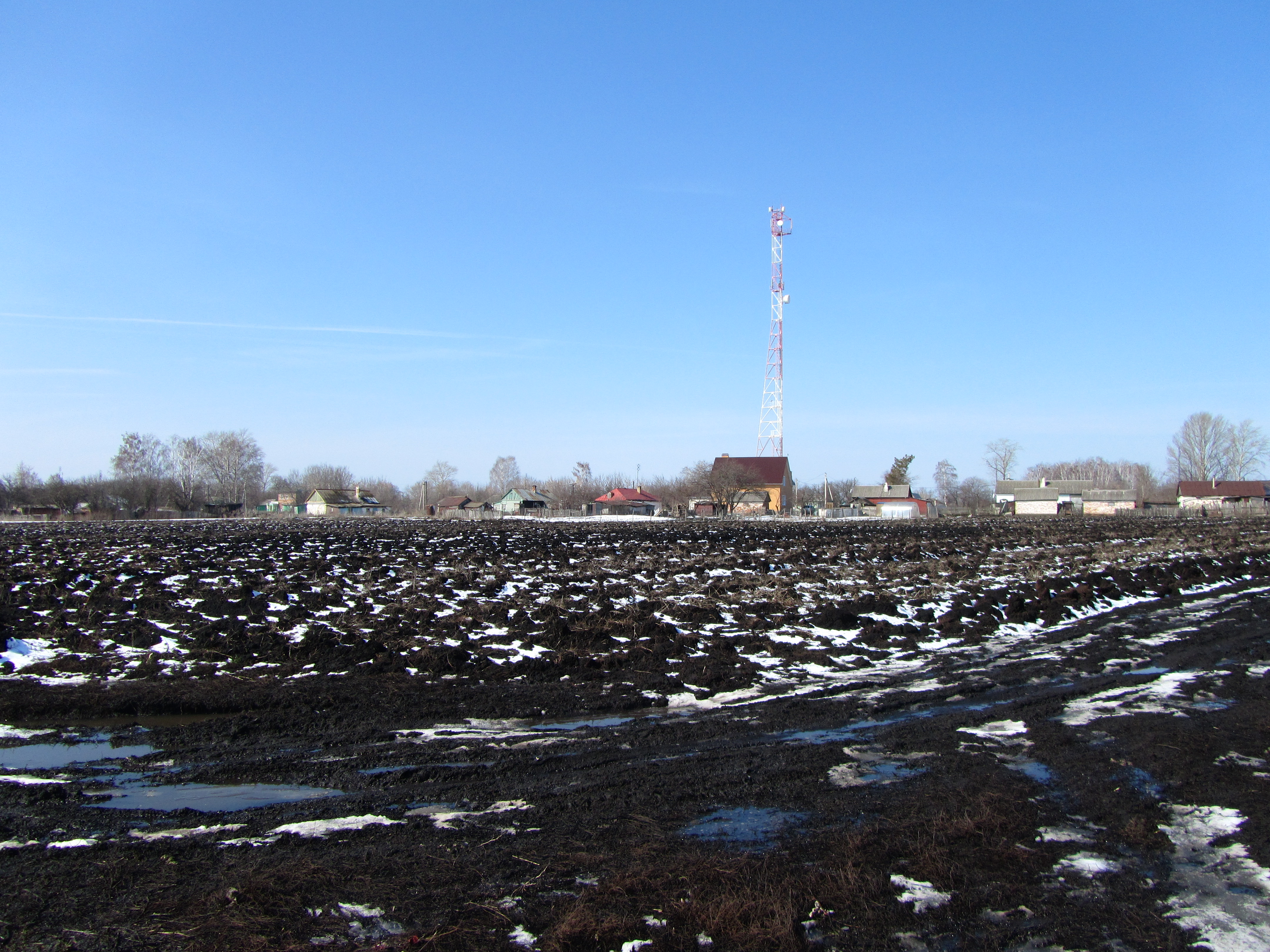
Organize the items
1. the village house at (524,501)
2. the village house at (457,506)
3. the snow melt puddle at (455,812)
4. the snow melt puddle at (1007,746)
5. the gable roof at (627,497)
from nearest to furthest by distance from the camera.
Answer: the snow melt puddle at (455,812), the snow melt puddle at (1007,746), the gable roof at (627,497), the village house at (457,506), the village house at (524,501)

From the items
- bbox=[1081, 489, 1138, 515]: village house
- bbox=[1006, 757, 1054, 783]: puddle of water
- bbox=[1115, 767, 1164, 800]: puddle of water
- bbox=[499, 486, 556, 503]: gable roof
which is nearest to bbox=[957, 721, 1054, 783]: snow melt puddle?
bbox=[1006, 757, 1054, 783]: puddle of water

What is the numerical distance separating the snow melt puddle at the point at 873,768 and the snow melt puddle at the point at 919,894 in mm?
1668

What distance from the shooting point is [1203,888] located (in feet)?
14.5

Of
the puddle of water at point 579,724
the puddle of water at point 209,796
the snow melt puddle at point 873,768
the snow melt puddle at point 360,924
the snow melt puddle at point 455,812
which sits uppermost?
the snow melt puddle at point 360,924

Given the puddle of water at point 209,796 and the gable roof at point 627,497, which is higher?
the gable roof at point 627,497

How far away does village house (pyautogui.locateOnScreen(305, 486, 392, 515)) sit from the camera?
11500 centimetres

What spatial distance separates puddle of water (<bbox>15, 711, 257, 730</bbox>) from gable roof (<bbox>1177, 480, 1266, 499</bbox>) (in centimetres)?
12525

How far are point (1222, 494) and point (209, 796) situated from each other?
5058 inches

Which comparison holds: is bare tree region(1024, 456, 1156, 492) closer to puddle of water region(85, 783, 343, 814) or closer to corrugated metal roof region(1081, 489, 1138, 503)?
corrugated metal roof region(1081, 489, 1138, 503)

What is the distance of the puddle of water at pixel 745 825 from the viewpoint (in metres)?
5.18

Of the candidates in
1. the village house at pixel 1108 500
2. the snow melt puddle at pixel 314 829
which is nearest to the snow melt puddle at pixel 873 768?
the snow melt puddle at pixel 314 829

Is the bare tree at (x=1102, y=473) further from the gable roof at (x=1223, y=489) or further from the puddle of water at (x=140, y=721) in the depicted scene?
the puddle of water at (x=140, y=721)

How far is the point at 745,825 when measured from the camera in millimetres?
5402

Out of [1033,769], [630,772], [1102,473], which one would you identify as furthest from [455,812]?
[1102,473]
